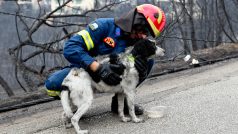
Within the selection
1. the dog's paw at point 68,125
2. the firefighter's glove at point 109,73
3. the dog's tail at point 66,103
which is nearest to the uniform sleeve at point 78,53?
the firefighter's glove at point 109,73

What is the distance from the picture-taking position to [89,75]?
4.09 meters

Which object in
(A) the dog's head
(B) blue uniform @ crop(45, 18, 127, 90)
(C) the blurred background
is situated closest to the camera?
(B) blue uniform @ crop(45, 18, 127, 90)

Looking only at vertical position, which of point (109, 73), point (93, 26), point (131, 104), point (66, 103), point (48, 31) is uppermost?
point (93, 26)

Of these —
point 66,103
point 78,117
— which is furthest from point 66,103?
point 78,117

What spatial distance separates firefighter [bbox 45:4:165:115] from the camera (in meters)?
4.05

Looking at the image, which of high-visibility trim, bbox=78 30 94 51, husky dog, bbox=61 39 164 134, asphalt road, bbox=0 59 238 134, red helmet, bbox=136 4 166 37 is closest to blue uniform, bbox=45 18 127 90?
high-visibility trim, bbox=78 30 94 51

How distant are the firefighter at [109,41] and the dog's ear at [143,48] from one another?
0.05 m

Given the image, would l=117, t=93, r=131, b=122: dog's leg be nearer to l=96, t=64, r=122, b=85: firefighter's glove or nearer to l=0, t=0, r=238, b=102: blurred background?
l=96, t=64, r=122, b=85: firefighter's glove

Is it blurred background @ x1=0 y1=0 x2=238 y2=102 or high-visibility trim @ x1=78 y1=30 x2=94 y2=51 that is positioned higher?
high-visibility trim @ x1=78 y1=30 x2=94 y2=51

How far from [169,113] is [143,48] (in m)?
0.84

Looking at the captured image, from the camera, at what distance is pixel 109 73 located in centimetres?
398

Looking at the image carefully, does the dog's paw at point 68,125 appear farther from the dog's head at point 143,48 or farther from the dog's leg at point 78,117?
the dog's head at point 143,48

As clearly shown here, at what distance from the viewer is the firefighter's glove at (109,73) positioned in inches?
157

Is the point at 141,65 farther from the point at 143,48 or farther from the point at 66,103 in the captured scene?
the point at 66,103
